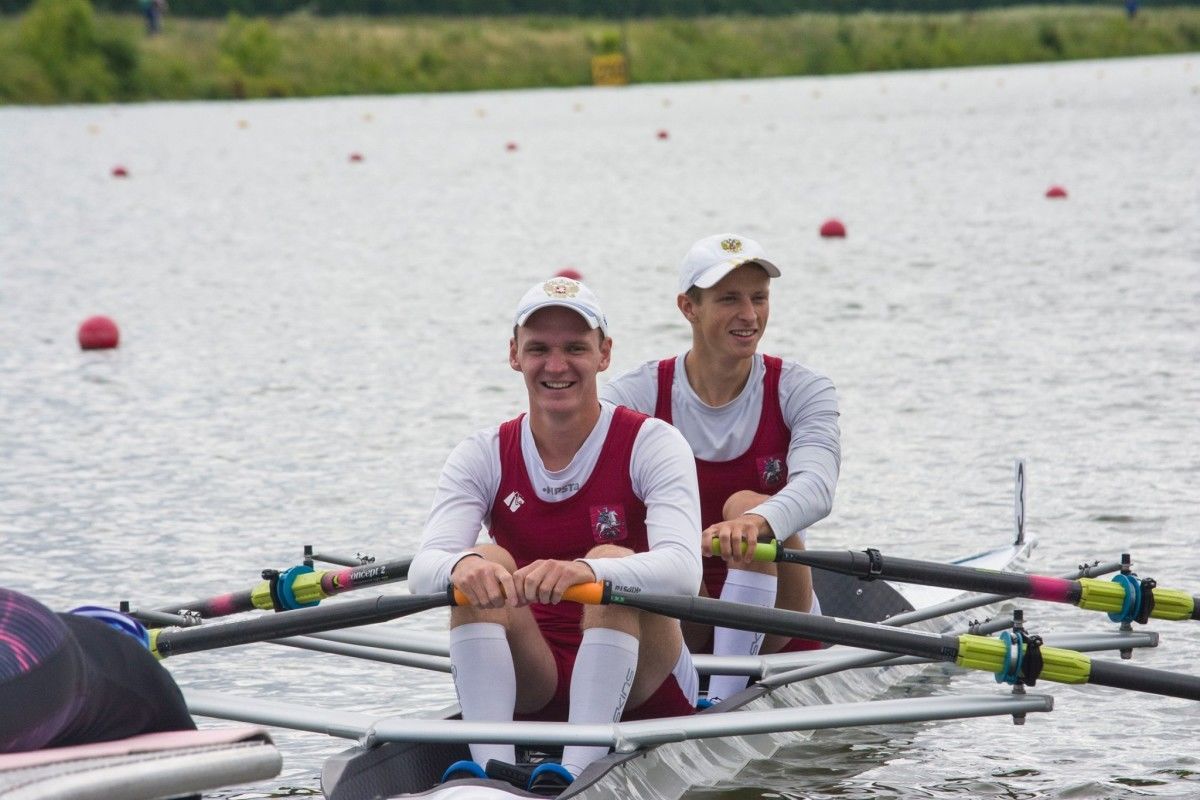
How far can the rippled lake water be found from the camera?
6.46m

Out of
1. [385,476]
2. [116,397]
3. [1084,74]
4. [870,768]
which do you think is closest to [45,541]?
[385,476]

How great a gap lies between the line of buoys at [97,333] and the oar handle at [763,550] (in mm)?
8875

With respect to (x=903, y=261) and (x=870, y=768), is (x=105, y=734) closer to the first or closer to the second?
(x=870, y=768)

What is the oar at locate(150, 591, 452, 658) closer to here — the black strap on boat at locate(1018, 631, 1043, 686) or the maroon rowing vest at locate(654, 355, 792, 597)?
the maroon rowing vest at locate(654, 355, 792, 597)

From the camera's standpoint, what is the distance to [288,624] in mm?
4887

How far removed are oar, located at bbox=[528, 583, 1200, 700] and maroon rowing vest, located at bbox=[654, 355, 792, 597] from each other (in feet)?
3.09

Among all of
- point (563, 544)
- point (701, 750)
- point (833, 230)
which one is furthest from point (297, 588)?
point (833, 230)

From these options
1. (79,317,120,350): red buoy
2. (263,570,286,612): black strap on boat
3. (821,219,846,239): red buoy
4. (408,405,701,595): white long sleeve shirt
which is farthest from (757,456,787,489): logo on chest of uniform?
(821,219,846,239): red buoy

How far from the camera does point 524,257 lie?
18.3 metres

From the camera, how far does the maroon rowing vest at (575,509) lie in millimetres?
4801

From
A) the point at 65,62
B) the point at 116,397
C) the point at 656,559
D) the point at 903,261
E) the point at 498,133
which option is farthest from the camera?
the point at 65,62

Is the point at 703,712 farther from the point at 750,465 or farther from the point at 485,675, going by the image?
the point at 750,465

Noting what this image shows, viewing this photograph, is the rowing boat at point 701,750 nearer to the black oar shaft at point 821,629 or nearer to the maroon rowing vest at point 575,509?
the black oar shaft at point 821,629

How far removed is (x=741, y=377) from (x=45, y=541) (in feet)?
12.5
